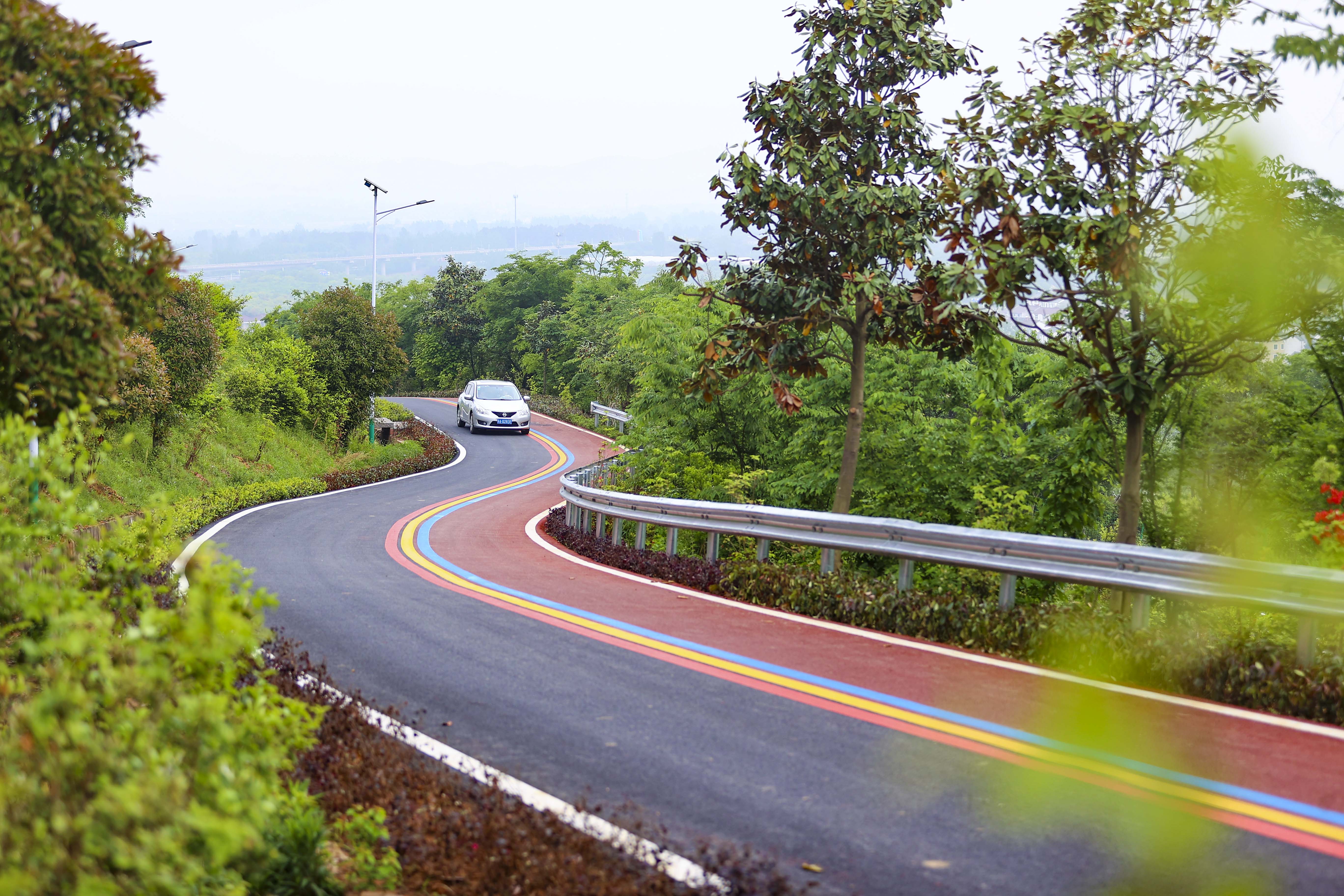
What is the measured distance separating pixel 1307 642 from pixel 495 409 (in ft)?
113

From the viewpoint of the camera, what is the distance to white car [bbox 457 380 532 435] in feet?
128

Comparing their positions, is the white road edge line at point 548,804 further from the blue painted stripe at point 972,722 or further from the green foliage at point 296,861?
the blue painted stripe at point 972,722

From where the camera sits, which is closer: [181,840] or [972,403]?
[181,840]

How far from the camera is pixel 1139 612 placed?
7.61 meters

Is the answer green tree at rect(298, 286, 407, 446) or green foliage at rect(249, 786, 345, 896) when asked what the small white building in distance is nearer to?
green foliage at rect(249, 786, 345, 896)

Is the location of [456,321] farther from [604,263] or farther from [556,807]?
[556,807]

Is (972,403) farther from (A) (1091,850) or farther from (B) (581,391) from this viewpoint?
(B) (581,391)

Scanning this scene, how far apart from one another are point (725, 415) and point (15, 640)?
14.8 meters

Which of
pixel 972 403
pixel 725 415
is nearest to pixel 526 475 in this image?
pixel 725 415

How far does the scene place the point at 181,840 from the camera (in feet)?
9.76

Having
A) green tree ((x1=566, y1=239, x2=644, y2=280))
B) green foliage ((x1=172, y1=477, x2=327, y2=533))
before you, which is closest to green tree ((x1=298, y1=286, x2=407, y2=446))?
green foliage ((x1=172, y1=477, x2=327, y2=533))

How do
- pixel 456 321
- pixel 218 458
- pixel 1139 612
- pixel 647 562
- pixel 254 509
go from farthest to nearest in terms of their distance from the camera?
pixel 456 321
pixel 218 458
pixel 254 509
pixel 647 562
pixel 1139 612

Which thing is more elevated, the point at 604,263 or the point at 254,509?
the point at 604,263

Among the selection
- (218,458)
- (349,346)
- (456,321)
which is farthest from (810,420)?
(456,321)
